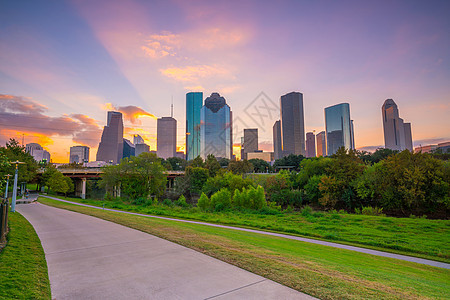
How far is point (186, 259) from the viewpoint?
6434 millimetres

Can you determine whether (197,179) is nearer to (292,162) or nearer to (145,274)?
(145,274)

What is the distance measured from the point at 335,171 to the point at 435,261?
824 inches

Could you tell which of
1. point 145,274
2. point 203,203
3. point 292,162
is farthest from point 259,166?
point 145,274

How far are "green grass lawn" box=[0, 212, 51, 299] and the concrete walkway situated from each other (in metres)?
0.19

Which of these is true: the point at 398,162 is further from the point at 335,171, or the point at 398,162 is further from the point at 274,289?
the point at 274,289

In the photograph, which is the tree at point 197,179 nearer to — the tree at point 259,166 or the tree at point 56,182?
the tree at point 56,182

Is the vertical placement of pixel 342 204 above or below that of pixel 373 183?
below

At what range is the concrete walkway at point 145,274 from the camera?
4.43 meters

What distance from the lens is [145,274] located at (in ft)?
17.5

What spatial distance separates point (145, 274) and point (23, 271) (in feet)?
9.03

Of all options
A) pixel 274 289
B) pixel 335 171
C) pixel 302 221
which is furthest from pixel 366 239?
pixel 335 171

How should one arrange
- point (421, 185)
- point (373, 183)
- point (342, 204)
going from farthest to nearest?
point (342, 204), point (373, 183), point (421, 185)

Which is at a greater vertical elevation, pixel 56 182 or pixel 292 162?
pixel 292 162

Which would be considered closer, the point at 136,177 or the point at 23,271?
the point at 23,271
